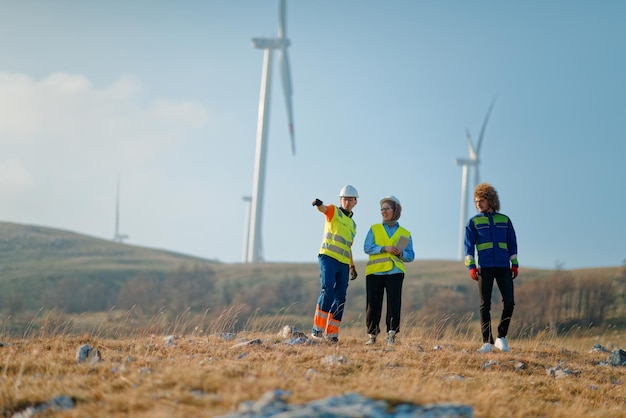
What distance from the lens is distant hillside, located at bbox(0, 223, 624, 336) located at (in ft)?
156

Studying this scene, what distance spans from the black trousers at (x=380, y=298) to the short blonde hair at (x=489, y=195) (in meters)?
1.71

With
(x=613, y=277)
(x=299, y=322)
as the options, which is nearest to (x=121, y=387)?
(x=299, y=322)

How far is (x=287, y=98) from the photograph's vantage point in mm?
59562

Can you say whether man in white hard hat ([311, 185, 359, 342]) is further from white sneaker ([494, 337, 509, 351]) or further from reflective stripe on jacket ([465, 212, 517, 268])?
white sneaker ([494, 337, 509, 351])

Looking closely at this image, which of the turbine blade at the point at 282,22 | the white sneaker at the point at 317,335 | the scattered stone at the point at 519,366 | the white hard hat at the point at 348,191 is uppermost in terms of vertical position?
the turbine blade at the point at 282,22

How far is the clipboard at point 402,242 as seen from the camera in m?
10.0

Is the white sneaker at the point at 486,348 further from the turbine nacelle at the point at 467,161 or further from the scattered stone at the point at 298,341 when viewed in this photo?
the turbine nacelle at the point at 467,161

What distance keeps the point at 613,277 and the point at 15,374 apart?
50086 mm

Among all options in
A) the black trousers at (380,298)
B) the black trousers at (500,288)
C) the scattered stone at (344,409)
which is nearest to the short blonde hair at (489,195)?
the black trousers at (500,288)

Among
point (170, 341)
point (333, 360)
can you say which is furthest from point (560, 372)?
point (170, 341)

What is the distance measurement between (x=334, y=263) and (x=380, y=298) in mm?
932

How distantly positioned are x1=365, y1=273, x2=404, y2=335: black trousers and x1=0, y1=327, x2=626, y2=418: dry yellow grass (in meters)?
0.31

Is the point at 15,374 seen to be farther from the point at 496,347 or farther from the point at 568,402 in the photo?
the point at 496,347

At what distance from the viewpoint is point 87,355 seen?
751cm
